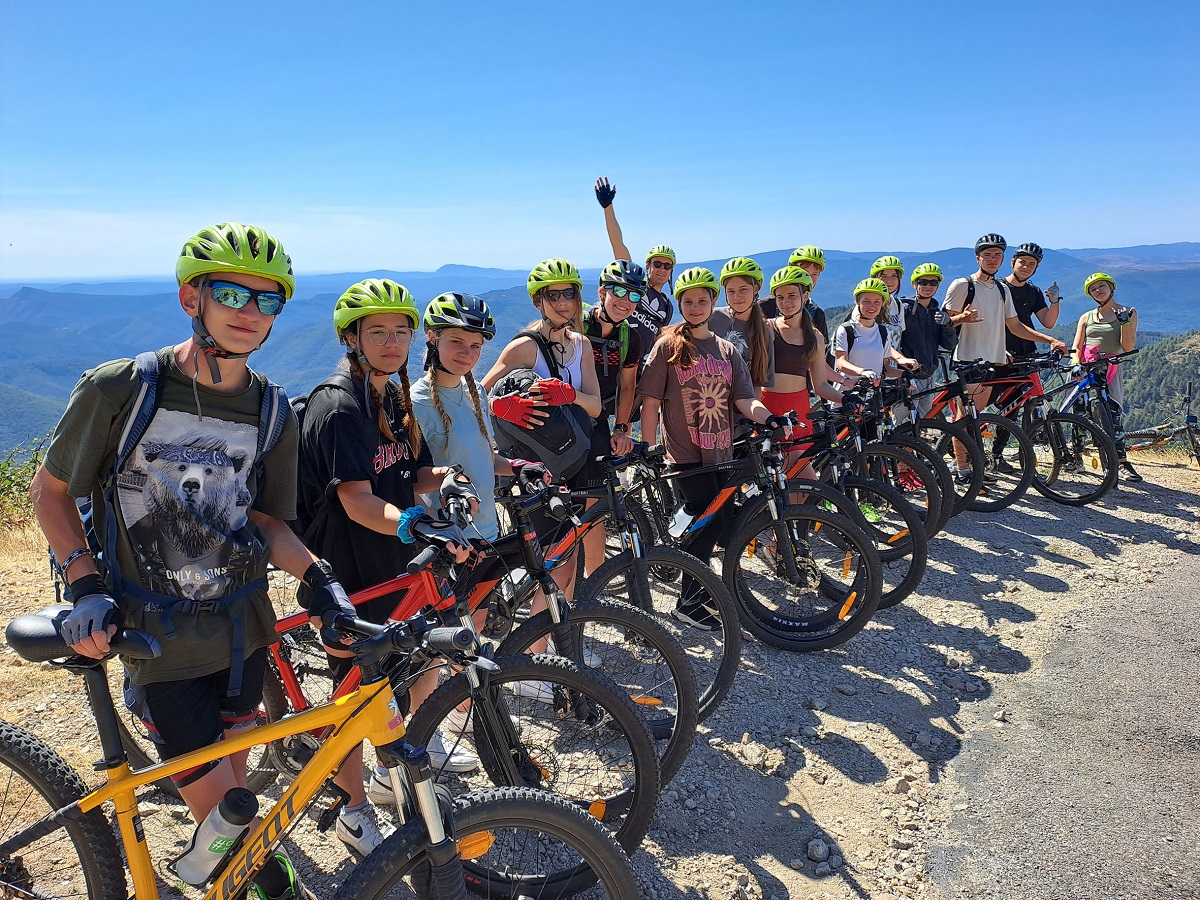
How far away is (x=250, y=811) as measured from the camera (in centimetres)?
229

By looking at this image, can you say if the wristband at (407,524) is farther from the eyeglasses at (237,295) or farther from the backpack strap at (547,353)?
the backpack strap at (547,353)

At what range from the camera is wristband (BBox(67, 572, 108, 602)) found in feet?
6.75

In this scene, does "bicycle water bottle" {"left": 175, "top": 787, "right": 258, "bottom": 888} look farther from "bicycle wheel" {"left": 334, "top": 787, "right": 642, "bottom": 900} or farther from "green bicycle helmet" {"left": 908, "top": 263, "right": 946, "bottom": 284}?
"green bicycle helmet" {"left": 908, "top": 263, "right": 946, "bottom": 284}

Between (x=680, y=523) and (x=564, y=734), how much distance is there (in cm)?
223

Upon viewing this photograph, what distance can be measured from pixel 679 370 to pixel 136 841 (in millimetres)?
3867

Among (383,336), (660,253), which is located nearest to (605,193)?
(660,253)

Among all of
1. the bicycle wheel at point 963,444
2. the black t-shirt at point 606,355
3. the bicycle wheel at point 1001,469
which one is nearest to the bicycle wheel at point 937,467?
the bicycle wheel at point 963,444

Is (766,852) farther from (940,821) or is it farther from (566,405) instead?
(566,405)

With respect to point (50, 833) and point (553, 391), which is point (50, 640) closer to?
point (50, 833)

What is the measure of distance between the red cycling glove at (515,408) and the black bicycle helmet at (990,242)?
6.49 metres

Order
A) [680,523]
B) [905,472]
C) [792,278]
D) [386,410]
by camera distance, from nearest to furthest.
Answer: [386,410] < [680,523] < [792,278] < [905,472]

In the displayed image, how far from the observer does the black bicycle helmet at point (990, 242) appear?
322 inches

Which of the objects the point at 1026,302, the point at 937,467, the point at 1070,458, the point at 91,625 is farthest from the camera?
the point at 1026,302

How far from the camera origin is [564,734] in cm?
317
